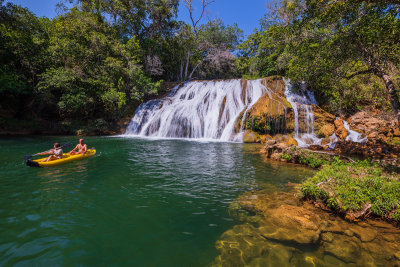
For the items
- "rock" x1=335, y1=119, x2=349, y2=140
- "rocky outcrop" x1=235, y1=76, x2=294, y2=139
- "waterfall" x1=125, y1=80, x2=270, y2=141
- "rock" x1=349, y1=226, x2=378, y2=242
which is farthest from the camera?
"waterfall" x1=125, y1=80, x2=270, y2=141

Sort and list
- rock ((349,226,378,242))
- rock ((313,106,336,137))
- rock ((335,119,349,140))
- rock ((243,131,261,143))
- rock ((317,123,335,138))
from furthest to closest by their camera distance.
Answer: rock ((243,131,261,143)), rock ((313,106,336,137)), rock ((317,123,335,138)), rock ((335,119,349,140)), rock ((349,226,378,242))

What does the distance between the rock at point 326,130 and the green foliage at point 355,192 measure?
10758mm

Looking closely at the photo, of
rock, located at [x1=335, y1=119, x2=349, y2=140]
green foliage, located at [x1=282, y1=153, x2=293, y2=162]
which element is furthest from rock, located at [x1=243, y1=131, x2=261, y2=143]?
green foliage, located at [x1=282, y1=153, x2=293, y2=162]

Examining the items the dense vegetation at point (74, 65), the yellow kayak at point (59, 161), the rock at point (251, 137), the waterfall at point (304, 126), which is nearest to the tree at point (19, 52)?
the dense vegetation at point (74, 65)

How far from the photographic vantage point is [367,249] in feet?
10.3

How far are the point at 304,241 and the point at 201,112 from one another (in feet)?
54.6

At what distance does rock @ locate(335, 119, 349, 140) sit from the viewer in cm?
1340

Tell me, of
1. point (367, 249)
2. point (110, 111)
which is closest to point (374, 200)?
point (367, 249)

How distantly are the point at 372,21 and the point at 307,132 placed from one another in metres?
9.61

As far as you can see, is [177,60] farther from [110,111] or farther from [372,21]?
[372,21]

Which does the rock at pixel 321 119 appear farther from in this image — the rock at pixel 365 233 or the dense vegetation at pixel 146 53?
the rock at pixel 365 233

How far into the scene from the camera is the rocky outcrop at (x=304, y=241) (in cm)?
293

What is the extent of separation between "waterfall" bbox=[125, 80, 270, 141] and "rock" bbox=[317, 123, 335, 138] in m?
5.91

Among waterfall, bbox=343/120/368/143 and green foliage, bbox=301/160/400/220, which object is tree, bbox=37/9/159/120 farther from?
waterfall, bbox=343/120/368/143
